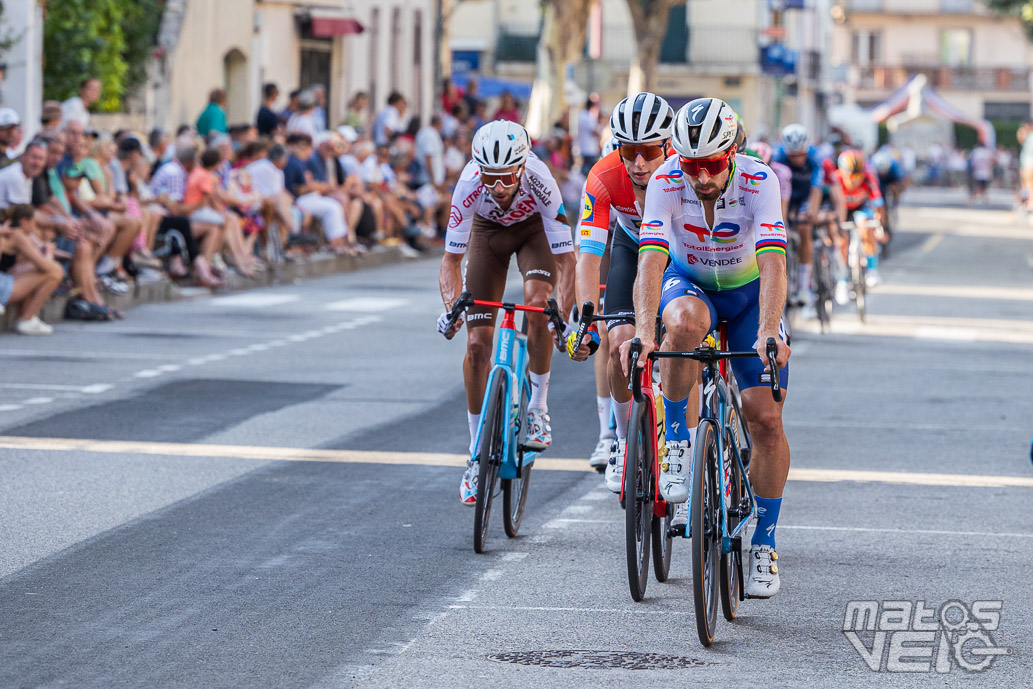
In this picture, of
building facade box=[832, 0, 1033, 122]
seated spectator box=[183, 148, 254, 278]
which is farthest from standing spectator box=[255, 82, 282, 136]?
building facade box=[832, 0, 1033, 122]

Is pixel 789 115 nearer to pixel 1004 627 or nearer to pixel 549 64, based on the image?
pixel 549 64

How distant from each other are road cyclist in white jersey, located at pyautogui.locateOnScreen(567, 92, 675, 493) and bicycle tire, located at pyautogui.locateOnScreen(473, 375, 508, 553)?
532mm

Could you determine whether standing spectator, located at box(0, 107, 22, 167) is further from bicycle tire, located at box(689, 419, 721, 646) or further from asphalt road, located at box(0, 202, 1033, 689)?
bicycle tire, located at box(689, 419, 721, 646)

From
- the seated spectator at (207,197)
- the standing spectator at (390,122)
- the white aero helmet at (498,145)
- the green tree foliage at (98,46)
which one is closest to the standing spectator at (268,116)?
the green tree foliage at (98,46)

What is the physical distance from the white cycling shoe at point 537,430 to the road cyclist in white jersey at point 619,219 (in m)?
0.35

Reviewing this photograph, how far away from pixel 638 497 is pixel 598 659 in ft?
2.82

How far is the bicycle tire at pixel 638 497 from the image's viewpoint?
7.15 meters

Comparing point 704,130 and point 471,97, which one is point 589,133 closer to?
point 471,97

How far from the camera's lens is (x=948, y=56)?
344ft

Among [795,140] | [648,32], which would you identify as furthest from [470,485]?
[648,32]

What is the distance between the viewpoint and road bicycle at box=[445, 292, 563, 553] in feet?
27.6

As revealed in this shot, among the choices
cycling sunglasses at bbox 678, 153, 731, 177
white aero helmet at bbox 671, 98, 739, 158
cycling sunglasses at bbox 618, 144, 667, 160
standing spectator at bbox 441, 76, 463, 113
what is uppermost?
standing spectator at bbox 441, 76, 463, 113

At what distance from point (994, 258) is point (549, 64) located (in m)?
14.3

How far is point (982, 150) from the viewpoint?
6147cm
